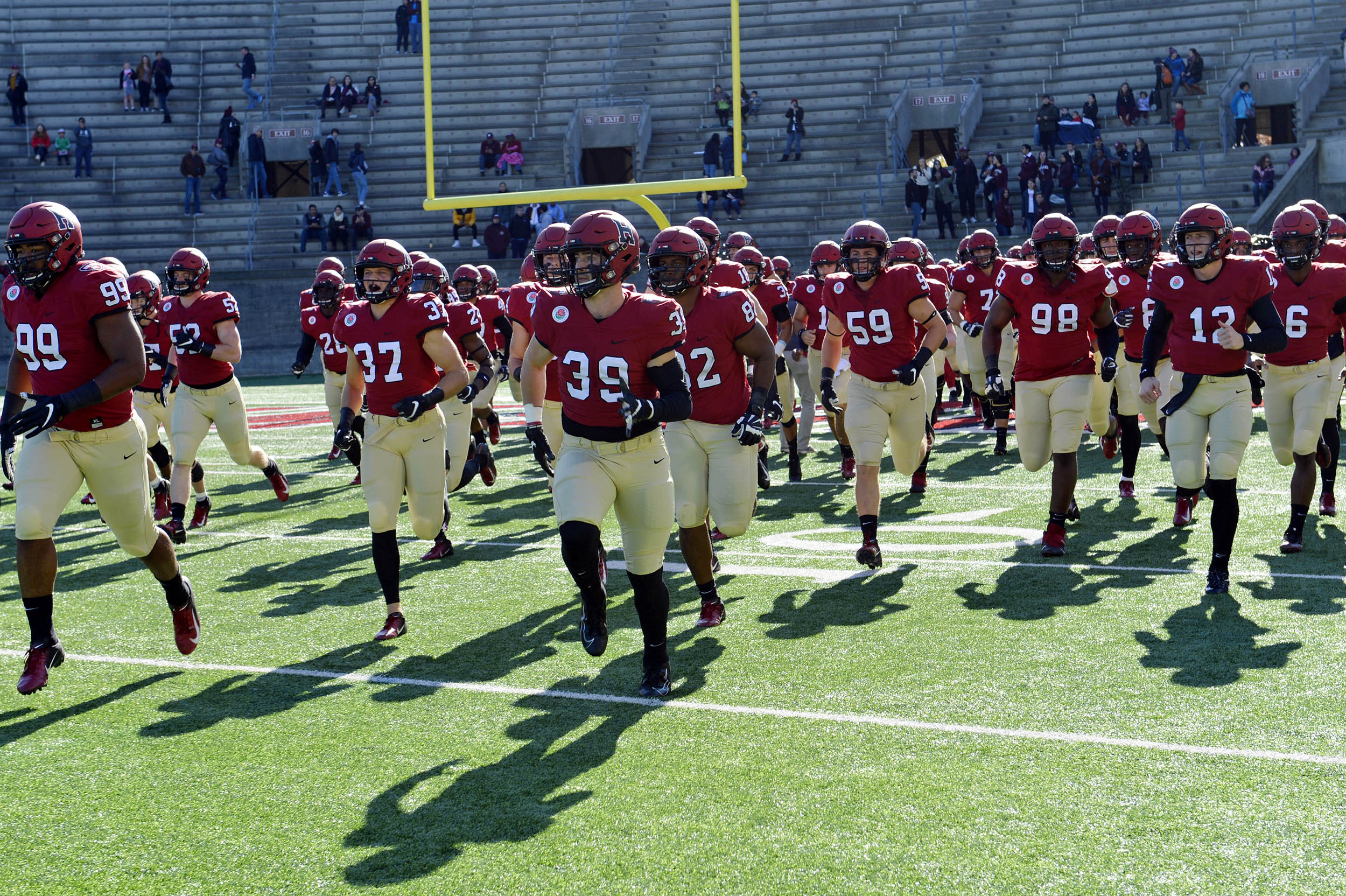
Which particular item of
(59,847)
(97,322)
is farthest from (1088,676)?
(97,322)

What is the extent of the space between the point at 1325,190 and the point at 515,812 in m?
22.2

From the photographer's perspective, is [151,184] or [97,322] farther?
[151,184]

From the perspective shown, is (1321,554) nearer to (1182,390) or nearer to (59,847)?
(1182,390)

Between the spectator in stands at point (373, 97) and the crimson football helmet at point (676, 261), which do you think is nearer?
the crimson football helmet at point (676, 261)

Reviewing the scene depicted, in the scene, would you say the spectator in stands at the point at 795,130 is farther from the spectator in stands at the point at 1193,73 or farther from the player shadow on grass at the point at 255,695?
the player shadow on grass at the point at 255,695

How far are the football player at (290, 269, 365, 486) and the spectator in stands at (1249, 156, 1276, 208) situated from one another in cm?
1647

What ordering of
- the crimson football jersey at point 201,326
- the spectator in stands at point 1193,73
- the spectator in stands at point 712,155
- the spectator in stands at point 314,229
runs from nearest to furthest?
the crimson football jersey at point 201,326
the spectator in stands at point 1193,73
the spectator in stands at point 712,155
the spectator in stands at point 314,229

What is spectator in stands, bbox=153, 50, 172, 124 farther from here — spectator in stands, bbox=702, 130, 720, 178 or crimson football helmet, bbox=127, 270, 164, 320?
crimson football helmet, bbox=127, 270, 164, 320

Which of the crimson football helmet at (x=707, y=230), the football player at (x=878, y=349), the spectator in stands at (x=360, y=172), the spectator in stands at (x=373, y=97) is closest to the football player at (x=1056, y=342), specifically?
the football player at (x=878, y=349)

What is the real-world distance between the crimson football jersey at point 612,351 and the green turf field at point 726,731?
113 centimetres

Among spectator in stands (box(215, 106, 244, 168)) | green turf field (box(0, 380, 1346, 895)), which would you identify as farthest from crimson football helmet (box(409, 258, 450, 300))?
spectator in stands (box(215, 106, 244, 168))

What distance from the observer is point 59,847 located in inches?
157

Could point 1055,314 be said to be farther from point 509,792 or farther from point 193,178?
point 193,178

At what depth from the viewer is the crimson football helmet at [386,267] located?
255 inches
